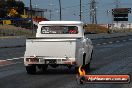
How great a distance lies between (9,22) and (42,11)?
56.0 meters

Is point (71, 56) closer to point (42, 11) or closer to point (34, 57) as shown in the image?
point (34, 57)

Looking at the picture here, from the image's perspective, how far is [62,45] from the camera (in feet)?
59.3

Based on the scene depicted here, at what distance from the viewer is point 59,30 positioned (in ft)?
66.4

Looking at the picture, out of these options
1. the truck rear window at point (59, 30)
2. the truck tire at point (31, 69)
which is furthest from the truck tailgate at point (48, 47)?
the truck rear window at point (59, 30)

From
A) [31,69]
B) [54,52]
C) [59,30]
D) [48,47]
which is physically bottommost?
[31,69]

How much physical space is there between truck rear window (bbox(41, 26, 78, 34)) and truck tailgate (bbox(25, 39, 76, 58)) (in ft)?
6.60

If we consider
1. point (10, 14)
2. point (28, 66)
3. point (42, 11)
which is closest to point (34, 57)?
point (28, 66)

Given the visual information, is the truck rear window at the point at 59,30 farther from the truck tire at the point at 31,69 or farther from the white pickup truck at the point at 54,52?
the truck tire at the point at 31,69

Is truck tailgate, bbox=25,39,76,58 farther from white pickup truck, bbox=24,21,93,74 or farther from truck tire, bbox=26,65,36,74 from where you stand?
truck tire, bbox=26,65,36,74

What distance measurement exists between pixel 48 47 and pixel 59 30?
85.7 inches

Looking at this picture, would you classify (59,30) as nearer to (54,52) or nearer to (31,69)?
(54,52)

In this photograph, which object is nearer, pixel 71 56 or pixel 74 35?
pixel 71 56

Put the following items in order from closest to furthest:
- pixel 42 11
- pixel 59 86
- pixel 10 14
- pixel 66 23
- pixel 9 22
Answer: pixel 59 86 → pixel 66 23 → pixel 9 22 → pixel 10 14 → pixel 42 11

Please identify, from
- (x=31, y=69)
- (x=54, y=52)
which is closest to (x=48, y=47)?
(x=54, y=52)
